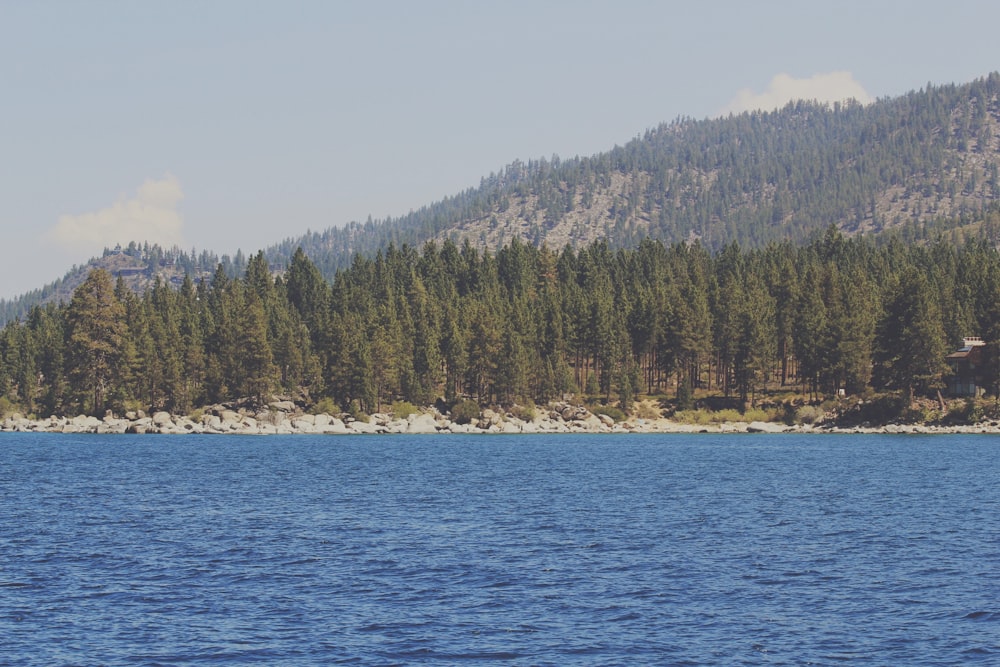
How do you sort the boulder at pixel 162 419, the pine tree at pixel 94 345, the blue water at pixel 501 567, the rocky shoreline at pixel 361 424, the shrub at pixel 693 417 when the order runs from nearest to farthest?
1. the blue water at pixel 501 567
2. the rocky shoreline at pixel 361 424
3. the boulder at pixel 162 419
4. the shrub at pixel 693 417
5. the pine tree at pixel 94 345

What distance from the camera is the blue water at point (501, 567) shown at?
81.7 ft

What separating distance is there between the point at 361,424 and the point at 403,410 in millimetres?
6283

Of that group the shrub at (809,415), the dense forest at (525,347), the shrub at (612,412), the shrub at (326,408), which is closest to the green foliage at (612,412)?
the shrub at (612,412)

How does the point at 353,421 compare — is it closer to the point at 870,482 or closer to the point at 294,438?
the point at 294,438

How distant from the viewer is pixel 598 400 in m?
137

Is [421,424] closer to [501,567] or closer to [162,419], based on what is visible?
[162,419]

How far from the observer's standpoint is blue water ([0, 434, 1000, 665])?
2489 centimetres

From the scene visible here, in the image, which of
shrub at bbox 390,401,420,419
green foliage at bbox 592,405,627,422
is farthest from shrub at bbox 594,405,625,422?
shrub at bbox 390,401,420,419

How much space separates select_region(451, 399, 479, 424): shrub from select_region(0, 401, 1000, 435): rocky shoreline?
92 cm

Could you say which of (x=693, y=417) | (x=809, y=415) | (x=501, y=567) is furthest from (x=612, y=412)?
(x=501, y=567)

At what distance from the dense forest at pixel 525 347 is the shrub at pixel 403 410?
207 centimetres

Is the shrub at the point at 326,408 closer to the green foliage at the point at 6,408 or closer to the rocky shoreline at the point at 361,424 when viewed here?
the rocky shoreline at the point at 361,424

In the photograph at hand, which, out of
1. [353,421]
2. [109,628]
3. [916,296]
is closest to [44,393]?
[353,421]

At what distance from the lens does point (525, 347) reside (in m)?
137
